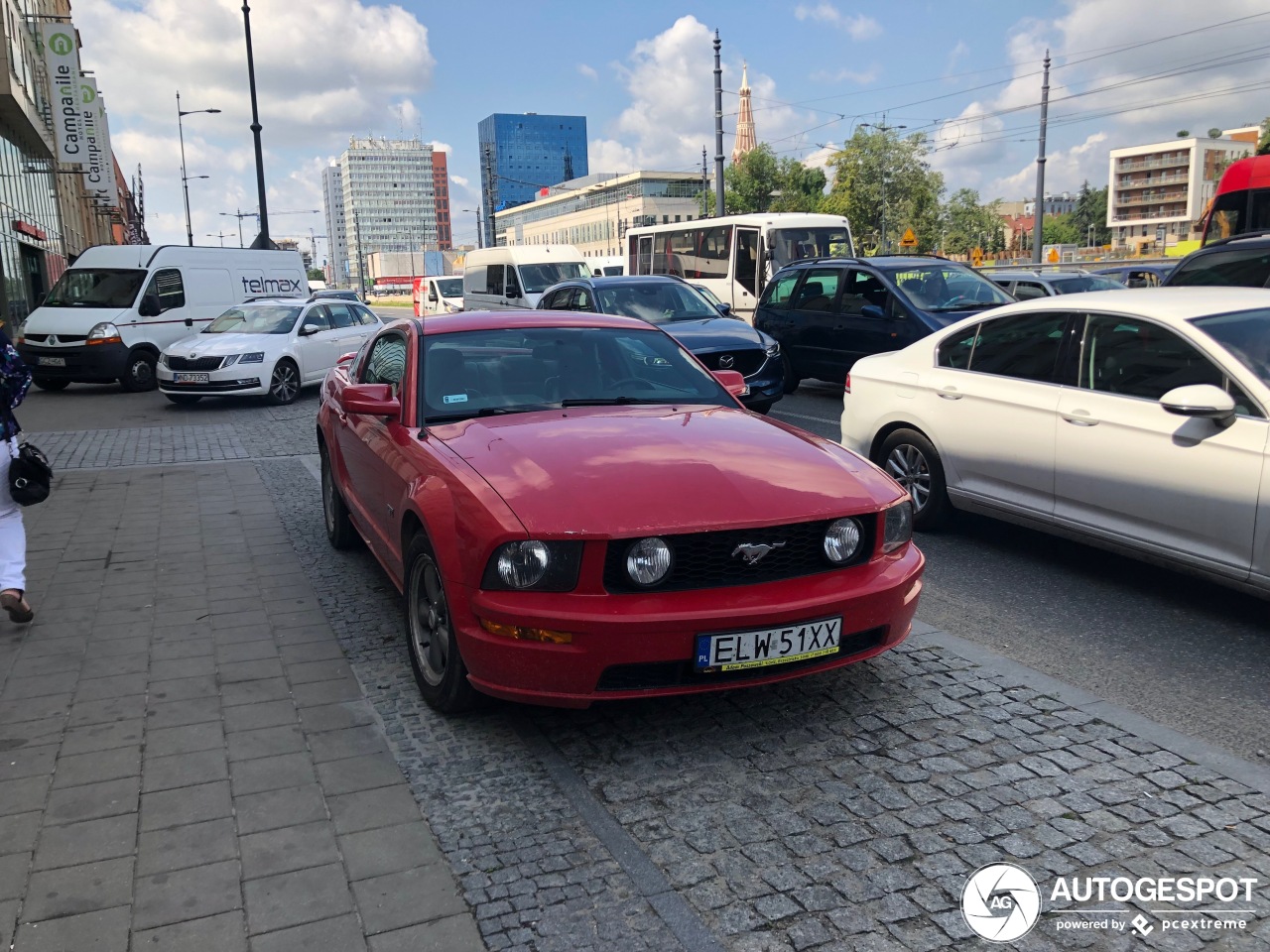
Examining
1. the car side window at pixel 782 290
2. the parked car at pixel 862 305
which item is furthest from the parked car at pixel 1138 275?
the parked car at pixel 862 305

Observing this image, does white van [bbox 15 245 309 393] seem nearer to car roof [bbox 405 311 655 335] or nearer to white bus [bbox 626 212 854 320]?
white bus [bbox 626 212 854 320]

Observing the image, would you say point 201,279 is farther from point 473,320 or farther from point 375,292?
point 375,292

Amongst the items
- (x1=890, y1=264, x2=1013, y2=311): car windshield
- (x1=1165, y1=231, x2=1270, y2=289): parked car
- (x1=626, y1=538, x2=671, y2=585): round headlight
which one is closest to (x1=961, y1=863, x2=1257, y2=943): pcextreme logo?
(x1=626, y1=538, x2=671, y2=585): round headlight

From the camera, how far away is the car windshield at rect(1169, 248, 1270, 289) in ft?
29.2

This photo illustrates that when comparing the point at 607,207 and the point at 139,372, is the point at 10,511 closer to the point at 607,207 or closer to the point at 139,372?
the point at 139,372

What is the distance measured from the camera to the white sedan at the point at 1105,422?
4754mm

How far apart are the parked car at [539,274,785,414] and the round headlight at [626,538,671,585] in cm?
746

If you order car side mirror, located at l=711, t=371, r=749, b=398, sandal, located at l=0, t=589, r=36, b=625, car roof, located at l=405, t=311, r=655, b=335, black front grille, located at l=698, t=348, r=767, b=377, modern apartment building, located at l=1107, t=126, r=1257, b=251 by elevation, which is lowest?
sandal, located at l=0, t=589, r=36, b=625

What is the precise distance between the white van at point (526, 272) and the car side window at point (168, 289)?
6.84 m

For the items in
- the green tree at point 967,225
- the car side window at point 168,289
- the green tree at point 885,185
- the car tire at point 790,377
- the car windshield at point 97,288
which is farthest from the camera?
the green tree at point 967,225

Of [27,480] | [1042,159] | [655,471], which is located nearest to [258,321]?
[27,480]

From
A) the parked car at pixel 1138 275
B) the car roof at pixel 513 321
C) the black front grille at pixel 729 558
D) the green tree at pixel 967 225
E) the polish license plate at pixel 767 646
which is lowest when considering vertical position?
the polish license plate at pixel 767 646

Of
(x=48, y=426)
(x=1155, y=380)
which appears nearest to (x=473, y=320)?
(x=1155, y=380)

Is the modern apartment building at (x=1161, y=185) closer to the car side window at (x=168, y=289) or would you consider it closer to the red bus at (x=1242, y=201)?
Result: the red bus at (x=1242, y=201)
